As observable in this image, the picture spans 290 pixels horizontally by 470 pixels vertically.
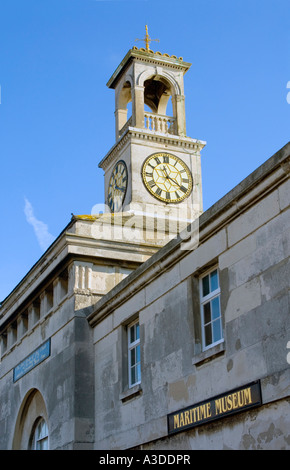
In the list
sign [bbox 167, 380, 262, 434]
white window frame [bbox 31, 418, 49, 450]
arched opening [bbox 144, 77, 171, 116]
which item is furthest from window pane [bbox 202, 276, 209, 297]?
arched opening [bbox 144, 77, 171, 116]

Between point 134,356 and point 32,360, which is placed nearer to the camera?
point 134,356

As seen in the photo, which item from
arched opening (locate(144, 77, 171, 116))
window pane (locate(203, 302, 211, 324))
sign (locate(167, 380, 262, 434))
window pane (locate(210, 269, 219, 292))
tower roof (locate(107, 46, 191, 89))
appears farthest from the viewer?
arched opening (locate(144, 77, 171, 116))

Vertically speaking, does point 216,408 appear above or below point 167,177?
below

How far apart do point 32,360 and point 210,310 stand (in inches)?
382

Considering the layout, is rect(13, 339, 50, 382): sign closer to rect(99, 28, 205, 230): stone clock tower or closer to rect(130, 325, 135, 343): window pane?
rect(130, 325, 135, 343): window pane

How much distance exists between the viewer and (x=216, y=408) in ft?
43.2

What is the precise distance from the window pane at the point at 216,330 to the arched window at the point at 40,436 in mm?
9254

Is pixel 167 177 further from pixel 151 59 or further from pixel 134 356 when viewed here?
pixel 134 356

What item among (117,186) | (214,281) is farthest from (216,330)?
(117,186)

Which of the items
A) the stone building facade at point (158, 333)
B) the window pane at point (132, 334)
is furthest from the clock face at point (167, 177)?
the window pane at point (132, 334)

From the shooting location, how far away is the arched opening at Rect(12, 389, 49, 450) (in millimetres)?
21766

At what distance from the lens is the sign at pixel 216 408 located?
12164mm

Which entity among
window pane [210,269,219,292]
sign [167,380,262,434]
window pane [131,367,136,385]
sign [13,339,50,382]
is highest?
sign [13,339,50,382]

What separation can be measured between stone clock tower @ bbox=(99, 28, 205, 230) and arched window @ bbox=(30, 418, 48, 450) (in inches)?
432
